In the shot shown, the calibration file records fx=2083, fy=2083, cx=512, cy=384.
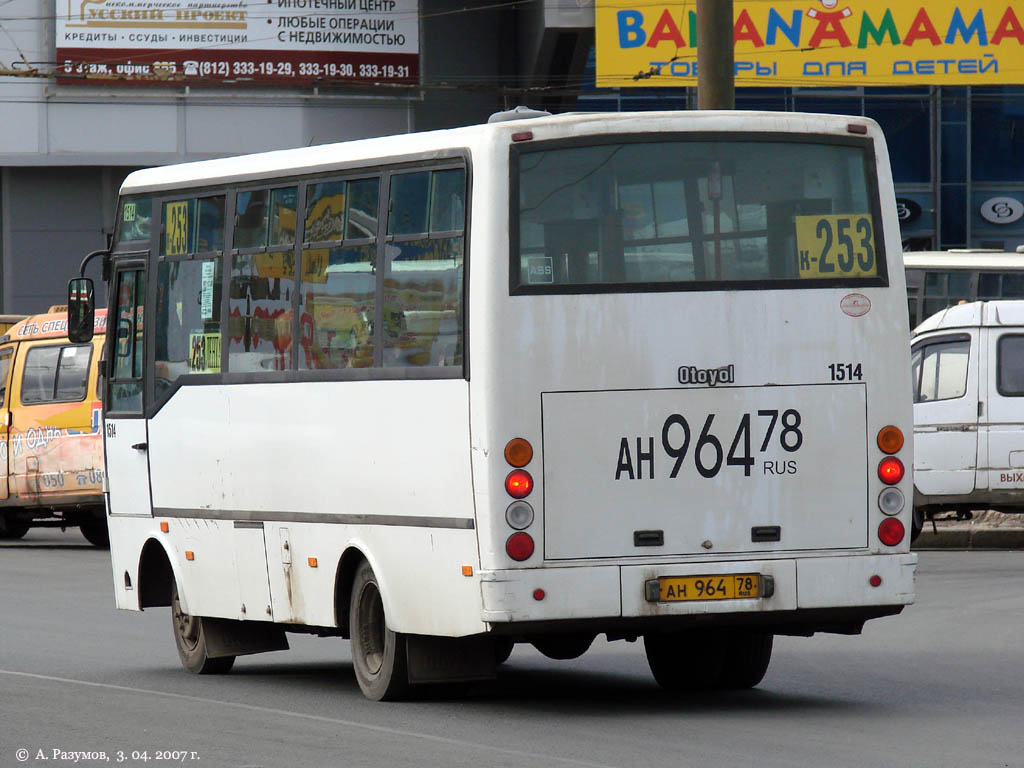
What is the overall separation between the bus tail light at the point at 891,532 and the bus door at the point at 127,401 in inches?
189

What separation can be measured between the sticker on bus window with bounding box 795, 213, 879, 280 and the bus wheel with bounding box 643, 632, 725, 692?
212cm

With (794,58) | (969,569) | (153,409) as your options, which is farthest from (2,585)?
(794,58)

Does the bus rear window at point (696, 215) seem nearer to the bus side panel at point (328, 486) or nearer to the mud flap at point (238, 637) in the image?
the bus side panel at point (328, 486)

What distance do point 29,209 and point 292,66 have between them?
6.39m

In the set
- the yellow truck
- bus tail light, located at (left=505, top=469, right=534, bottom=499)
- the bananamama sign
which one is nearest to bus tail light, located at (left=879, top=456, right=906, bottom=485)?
bus tail light, located at (left=505, top=469, right=534, bottom=499)

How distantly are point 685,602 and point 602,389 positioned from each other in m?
1.05

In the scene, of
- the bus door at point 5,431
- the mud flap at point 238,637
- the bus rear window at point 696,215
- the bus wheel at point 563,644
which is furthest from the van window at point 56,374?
the bus rear window at point 696,215

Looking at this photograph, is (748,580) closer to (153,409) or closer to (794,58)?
(153,409)

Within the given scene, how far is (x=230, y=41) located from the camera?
41.9 metres

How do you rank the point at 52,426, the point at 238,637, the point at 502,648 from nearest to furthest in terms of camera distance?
the point at 502,648 < the point at 238,637 < the point at 52,426

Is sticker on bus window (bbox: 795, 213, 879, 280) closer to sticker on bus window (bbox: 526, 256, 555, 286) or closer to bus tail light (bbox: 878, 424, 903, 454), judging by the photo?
bus tail light (bbox: 878, 424, 903, 454)

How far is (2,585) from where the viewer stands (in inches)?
770

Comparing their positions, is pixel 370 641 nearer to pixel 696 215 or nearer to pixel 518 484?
pixel 518 484

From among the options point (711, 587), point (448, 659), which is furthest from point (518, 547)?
point (448, 659)
